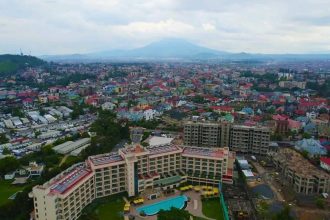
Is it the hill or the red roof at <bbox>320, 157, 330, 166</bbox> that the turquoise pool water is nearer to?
the red roof at <bbox>320, 157, 330, 166</bbox>

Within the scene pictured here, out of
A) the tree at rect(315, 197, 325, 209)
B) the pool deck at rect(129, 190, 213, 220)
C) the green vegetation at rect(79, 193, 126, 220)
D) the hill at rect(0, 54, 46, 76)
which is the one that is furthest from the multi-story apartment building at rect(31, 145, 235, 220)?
the hill at rect(0, 54, 46, 76)

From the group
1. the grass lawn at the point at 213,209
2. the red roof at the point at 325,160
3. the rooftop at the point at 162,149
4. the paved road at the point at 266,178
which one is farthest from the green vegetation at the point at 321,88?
the grass lawn at the point at 213,209

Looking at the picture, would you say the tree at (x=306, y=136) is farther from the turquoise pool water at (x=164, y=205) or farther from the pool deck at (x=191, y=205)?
the turquoise pool water at (x=164, y=205)

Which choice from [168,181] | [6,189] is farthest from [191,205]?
[6,189]

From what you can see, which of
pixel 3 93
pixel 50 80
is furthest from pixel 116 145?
pixel 50 80

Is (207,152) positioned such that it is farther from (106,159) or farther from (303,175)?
(106,159)

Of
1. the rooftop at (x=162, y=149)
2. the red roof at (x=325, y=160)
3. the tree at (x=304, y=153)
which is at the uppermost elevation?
the rooftop at (x=162, y=149)
